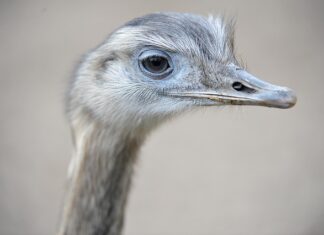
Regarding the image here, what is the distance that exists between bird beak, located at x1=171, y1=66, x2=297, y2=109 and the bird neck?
26 cm

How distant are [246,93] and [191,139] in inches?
79.8

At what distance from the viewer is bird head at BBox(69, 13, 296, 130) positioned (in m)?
1.72

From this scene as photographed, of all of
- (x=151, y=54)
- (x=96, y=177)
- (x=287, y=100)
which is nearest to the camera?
(x=287, y=100)

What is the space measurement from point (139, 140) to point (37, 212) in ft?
5.33

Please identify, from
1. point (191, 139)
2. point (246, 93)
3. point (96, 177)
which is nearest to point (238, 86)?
point (246, 93)

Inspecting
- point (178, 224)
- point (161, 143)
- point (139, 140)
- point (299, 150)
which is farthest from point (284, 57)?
point (139, 140)

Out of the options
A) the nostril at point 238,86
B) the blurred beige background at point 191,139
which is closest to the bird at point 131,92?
the nostril at point 238,86

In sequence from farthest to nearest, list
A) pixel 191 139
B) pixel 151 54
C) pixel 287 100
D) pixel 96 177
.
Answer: pixel 191 139 → pixel 96 177 → pixel 151 54 → pixel 287 100

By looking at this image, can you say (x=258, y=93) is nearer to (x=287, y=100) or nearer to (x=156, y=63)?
(x=287, y=100)

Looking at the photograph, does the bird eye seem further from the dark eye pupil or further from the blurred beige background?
the blurred beige background

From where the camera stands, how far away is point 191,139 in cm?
365

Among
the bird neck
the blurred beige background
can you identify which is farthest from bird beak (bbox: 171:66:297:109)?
the blurred beige background

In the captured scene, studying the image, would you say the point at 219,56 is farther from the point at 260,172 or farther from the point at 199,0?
the point at 199,0

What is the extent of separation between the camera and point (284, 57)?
400cm
